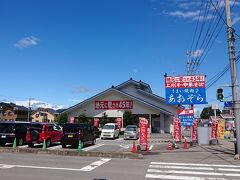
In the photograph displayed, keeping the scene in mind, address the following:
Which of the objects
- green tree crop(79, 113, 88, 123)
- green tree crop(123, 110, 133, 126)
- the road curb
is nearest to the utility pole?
the road curb

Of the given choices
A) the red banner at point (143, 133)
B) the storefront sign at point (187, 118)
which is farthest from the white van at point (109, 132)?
the red banner at point (143, 133)

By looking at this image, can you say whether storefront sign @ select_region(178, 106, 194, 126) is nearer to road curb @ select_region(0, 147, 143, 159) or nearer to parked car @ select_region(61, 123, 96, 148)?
parked car @ select_region(61, 123, 96, 148)

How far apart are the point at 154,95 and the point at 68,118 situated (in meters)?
13.7

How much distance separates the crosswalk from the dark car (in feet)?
45.9

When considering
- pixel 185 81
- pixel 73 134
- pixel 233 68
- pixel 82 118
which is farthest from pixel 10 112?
pixel 233 68

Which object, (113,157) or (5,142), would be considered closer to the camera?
(113,157)

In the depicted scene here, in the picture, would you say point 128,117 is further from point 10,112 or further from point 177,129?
point 10,112

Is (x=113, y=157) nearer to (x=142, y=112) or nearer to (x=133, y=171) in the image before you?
(x=133, y=171)

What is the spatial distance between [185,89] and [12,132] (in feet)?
45.6

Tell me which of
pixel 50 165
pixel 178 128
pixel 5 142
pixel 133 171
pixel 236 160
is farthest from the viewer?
pixel 178 128

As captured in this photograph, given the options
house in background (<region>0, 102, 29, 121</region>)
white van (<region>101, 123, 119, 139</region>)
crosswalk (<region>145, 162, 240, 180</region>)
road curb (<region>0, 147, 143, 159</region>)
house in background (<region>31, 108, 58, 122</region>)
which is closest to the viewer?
crosswalk (<region>145, 162, 240, 180</region>)

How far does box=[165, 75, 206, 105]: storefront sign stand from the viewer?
27594mm

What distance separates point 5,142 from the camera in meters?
24.6

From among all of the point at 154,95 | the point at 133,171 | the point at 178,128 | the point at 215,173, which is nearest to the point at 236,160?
the point at 215,173
